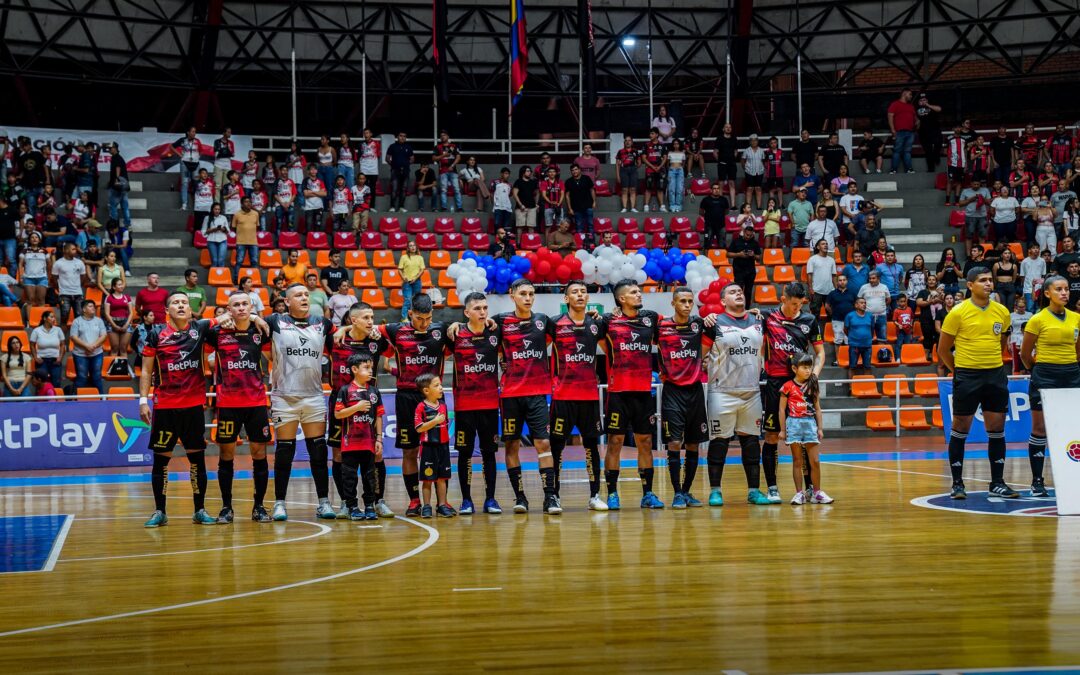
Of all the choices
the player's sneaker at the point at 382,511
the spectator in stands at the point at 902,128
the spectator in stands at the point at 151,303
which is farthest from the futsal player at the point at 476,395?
the spectator in stands at the point at 902,128

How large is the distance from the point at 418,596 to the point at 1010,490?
6935mm

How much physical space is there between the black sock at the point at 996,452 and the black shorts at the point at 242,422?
688 cm

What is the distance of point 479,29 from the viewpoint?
104ft

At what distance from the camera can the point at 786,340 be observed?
1173 centimetres

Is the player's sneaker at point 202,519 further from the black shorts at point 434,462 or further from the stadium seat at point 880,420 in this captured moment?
the stadium seat at point 880,420

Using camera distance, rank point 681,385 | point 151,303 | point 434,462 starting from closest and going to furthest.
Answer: point 434,462, point 681,385, point 151,303

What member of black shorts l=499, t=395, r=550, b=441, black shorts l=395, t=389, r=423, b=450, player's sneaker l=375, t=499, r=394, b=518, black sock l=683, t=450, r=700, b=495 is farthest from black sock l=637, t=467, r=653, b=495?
player's sneaker l=375, t=499, r=394, b=518

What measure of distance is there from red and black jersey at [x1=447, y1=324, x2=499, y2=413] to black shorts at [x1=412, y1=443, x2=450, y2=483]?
44 cm

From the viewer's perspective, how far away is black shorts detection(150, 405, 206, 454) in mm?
11148

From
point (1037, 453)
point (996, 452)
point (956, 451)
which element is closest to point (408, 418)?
point (956, 451)

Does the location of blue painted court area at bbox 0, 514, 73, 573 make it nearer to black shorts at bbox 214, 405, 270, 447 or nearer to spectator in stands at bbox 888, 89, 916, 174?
black shorts at bbox 214, 405, 270, 447

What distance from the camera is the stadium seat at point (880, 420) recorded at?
71.9 feet

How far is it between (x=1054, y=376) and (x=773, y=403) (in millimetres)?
2639

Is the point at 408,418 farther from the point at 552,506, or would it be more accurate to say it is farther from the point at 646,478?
the point at 646,478
